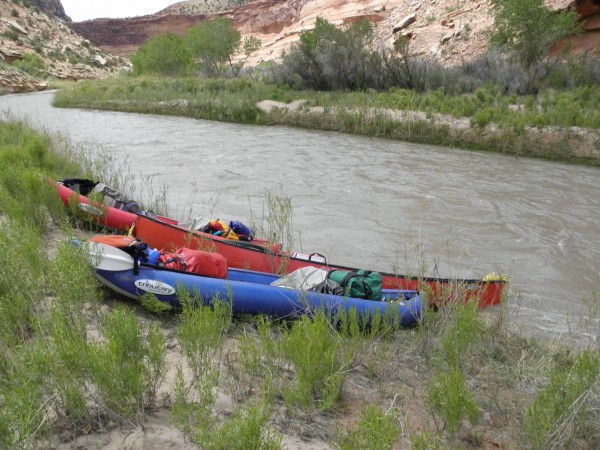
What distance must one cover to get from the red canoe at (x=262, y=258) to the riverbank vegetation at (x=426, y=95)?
776 centimetres

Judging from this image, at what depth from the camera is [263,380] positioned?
8.63 feet

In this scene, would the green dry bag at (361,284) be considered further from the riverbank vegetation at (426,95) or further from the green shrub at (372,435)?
the riverbank vegetation at (426,95)

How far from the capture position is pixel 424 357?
3.25 meters

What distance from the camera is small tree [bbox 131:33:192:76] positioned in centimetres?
3428

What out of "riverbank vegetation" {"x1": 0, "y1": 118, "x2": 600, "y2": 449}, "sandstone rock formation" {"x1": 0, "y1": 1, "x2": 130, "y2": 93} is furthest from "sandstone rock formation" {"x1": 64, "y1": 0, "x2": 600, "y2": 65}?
"riverbank vegetation" {"x1": 0, "y1": 118, "x2": 600, "y2": 449}

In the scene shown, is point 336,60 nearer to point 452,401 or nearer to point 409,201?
point 409,201

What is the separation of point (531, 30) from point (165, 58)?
2553cm

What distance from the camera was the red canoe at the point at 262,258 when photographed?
4129 mm

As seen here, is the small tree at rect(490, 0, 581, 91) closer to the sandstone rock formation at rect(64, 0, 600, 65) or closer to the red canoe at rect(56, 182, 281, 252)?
the sandstone rock formation at rect(64, 0, 600, 65)

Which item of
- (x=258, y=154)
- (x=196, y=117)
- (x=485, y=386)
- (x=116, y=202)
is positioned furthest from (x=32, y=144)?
(x=196, y=117)

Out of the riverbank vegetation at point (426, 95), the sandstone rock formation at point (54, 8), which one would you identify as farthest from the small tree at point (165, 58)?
the sandstone rock formation at point (54, 8)

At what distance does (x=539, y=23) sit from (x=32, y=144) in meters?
15.4

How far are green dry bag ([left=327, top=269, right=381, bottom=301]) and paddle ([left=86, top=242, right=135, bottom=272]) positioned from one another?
1582 mm

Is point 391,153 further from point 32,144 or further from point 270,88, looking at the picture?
point 270,88
